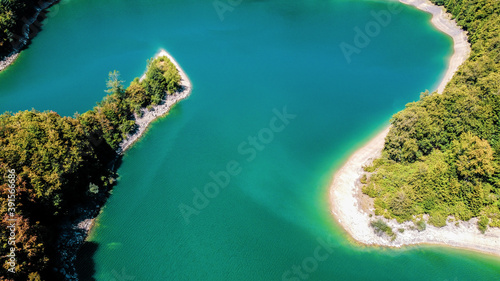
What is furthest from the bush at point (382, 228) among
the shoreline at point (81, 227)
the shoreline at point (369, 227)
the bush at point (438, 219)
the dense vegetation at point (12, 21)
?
the dense vegetation at point (12, 21)

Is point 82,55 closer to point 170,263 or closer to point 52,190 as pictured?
point 52,190

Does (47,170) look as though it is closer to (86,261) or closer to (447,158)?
(86,261)

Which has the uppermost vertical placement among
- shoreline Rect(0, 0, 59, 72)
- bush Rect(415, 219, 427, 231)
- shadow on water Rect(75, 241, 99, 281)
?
shoreline Rect(0, 0, 59, 72)

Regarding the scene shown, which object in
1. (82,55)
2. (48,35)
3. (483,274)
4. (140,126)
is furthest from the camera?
(48,35)

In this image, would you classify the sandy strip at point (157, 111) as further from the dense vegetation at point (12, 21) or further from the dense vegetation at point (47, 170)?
the dense vegetation at point (12, 21)

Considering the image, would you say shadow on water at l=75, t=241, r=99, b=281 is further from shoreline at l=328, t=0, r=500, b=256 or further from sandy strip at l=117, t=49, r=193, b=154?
shoreline at l=328, t=0, r=500, b=256

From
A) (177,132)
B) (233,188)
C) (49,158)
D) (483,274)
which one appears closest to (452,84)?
(483,274)

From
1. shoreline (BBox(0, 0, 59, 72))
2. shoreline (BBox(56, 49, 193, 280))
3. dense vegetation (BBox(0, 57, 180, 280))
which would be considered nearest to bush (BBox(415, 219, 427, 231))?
shoreline (BBox(56, 49, 193, 280))

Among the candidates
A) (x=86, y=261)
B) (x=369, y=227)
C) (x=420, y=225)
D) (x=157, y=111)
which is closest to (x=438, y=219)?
(x=420, y=225)
